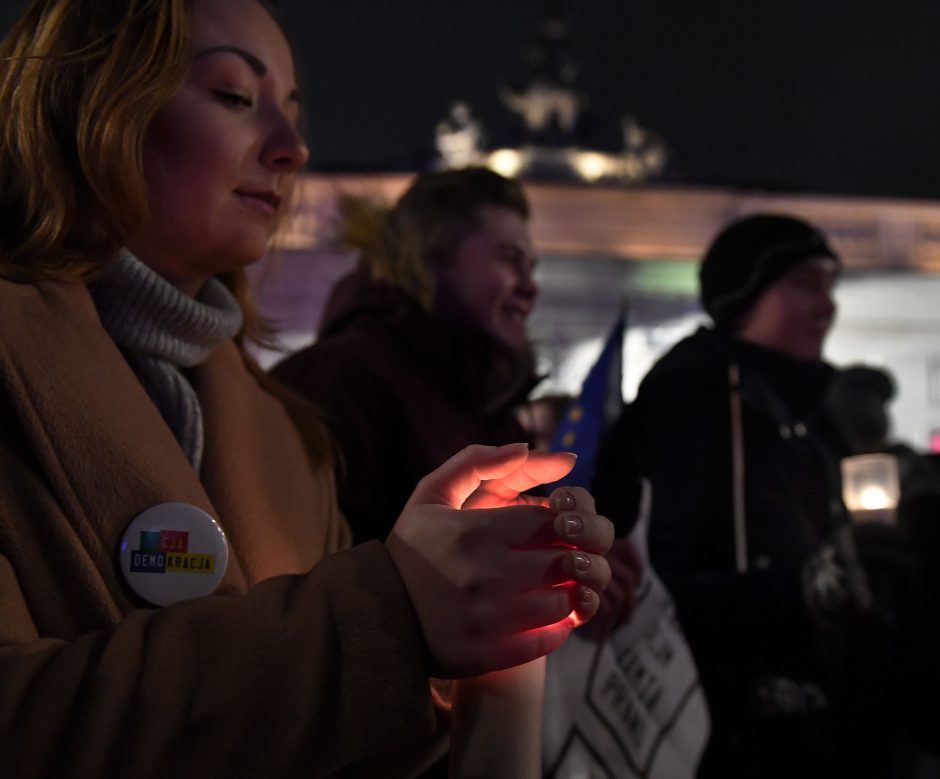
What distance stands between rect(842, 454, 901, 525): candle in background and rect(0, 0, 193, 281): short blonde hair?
1566 millimetres

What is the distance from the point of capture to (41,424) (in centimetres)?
88

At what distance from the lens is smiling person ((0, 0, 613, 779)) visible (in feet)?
2.35

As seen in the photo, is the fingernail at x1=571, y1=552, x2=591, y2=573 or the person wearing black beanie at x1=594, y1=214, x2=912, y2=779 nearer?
the fingernail at x1=571, y1=552, x2=591, y2=573

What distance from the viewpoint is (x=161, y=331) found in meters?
1.08

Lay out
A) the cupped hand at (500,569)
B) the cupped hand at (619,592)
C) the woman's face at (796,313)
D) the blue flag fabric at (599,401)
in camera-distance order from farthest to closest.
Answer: the woman's face at (796,313), the cupped hand at (619,592), the blue flag fabric at (599,401), the cupped hand at (500,569)

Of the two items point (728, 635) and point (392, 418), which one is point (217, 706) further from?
point (728, 635)

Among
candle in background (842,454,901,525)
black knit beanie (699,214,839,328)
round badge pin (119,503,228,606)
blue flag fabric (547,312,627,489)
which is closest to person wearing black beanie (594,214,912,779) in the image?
candle in background (842,454,901,525)

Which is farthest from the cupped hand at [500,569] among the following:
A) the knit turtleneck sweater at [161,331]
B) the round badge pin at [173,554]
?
the knit turtleneck sweater at [161,331]

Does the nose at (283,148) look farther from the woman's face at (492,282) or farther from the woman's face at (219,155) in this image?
the woman's face at (492,282)

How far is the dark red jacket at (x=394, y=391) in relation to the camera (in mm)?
1678

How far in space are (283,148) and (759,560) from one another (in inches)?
53.1

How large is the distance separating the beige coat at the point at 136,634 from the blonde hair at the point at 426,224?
1168 mm

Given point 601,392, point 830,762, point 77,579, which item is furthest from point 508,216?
point 77,579

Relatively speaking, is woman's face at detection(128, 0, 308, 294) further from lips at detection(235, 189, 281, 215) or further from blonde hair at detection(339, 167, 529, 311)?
blonde hair at detection(339, 167, 529, 311)
